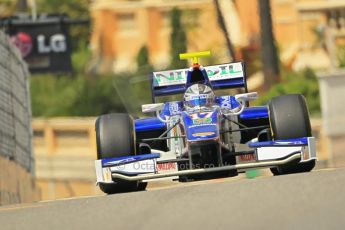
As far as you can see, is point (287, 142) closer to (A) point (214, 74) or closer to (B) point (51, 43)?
(A) point (214, 74)

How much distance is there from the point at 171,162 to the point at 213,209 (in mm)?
3747

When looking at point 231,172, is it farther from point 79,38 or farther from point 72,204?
point 79,38

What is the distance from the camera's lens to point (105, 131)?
16594 millimetres

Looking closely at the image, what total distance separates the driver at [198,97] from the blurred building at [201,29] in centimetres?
3016

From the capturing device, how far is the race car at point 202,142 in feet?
53.1

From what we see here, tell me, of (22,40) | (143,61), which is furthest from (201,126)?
(143,61)

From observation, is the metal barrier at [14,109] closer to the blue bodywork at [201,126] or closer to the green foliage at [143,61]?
the blue bodywork at [201,126]

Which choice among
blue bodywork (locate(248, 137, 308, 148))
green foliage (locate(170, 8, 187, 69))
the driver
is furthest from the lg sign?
blue bodywork (locate(248, 137, 308, 148))

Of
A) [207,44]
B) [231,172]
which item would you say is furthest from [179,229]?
[207,44]

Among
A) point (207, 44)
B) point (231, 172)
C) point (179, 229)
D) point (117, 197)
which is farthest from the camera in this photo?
point (207, 44)

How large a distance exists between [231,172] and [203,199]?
3.09 meters

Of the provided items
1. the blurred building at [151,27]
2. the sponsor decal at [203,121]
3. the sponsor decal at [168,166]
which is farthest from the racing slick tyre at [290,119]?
the blurred building at [151,27]

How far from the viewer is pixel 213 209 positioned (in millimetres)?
12859

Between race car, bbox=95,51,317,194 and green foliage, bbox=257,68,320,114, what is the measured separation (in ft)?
62.9
